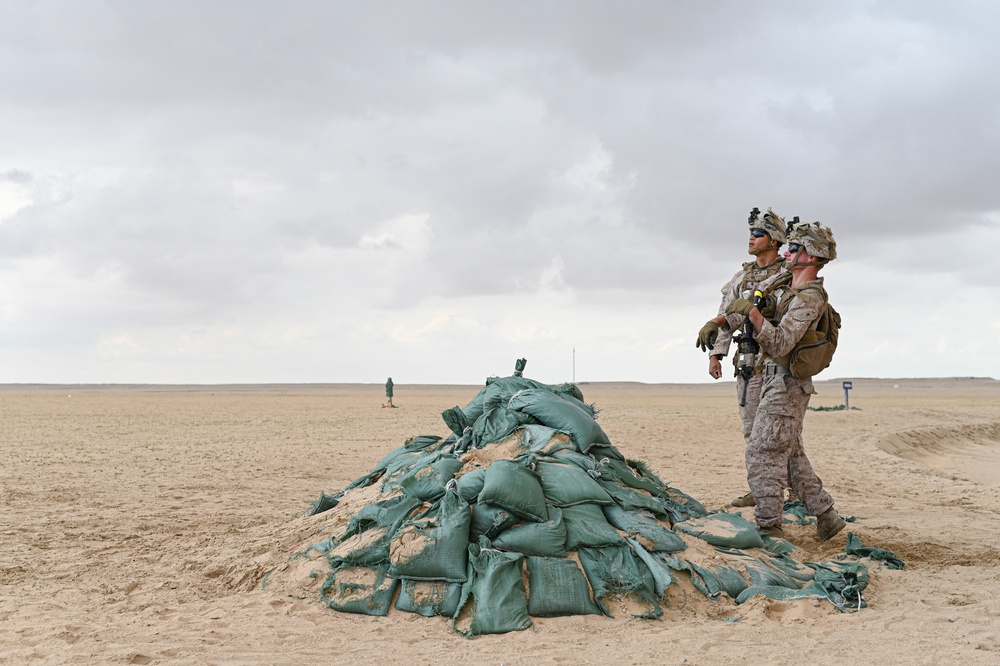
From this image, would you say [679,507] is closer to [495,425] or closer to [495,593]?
[495,425]

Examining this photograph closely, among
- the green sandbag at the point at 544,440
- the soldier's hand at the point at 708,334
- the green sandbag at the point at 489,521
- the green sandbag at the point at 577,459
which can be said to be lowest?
the green sandbag at the point at 489,521

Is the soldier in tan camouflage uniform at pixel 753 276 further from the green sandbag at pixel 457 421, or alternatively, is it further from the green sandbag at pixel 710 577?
the green sandbag at pixel 457 421

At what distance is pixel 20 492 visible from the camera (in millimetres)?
8992

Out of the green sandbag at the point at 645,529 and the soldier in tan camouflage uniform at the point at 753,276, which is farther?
the soldier in tan camouflage uniform at the point at 753,276

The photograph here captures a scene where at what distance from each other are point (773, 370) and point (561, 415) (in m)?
1.53

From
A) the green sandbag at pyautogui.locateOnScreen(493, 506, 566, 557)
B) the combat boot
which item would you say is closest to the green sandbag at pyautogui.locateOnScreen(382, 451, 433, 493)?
the green sandbag at pyautogui.locateOnScreen(493, 506, 566, 557)

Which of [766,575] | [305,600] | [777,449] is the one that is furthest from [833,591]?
[305,600]

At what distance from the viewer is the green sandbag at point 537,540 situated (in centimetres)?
436

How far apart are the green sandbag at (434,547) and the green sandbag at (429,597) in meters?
0.04

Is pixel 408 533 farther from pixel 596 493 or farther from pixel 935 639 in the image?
pixel 935 639

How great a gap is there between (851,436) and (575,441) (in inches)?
473

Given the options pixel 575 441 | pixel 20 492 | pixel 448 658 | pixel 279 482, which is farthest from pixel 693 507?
pixel 20 492

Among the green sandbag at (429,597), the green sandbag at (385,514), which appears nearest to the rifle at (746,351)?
the green sandbag at (385,514)

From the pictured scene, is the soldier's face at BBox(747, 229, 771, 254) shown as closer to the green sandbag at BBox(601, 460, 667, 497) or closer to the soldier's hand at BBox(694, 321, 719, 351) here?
the soldier's hand at BBox(694, 321, 719, 351)
